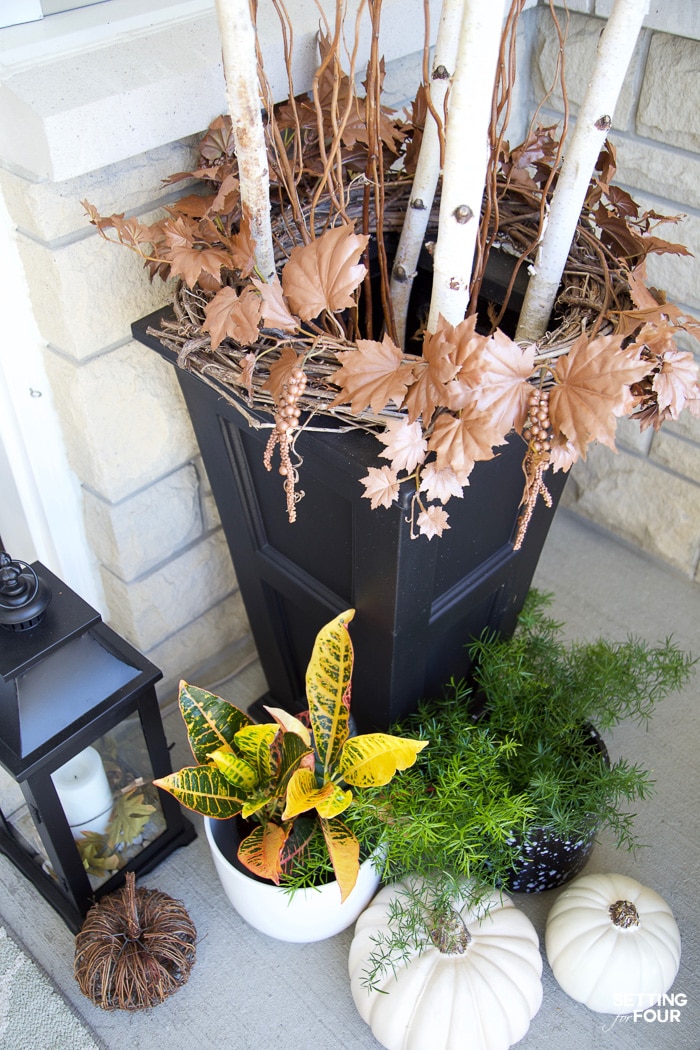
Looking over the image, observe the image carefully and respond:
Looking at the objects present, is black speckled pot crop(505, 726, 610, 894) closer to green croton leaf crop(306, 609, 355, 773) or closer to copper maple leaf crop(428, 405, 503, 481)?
green croton leaf crop(306, 609, 355, 773)

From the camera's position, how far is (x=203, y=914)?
1165 millimetres

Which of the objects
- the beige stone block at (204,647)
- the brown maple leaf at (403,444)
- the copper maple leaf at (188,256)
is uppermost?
the copper maple leaf at (188,256)

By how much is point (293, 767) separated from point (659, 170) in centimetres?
95

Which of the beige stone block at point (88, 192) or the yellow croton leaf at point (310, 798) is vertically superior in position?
the beige stone block at point (88, 192)

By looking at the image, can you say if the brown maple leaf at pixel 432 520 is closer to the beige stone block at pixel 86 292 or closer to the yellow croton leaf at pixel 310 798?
the yellow croton leaf at pixel 310 798

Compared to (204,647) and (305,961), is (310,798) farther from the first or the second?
(204,647)

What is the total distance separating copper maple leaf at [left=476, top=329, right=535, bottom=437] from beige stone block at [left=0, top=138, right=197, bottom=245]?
45cm

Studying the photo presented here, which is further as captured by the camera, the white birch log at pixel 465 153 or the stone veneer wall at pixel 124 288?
the stone veneer wall at pixel 124 288

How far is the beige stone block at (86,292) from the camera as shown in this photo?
954 mm

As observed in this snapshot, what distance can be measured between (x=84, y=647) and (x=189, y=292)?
0.39 meters

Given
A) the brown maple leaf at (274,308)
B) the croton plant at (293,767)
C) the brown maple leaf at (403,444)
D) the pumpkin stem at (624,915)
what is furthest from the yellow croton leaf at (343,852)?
the brown maple leaf at (274,308)

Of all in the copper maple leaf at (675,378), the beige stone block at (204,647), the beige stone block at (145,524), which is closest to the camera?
the copper maple leaf at (675,378)

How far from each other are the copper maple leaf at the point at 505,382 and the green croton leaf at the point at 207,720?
18.2 inches

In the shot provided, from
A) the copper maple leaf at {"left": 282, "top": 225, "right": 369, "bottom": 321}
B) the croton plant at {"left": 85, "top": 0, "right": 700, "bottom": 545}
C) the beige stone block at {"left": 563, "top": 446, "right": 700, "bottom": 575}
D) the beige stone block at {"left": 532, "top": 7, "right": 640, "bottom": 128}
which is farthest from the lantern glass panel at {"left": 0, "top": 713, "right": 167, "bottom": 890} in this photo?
the beige stone block at {"left": 532, "top": 7, "right": 640, "bottom": 128}
